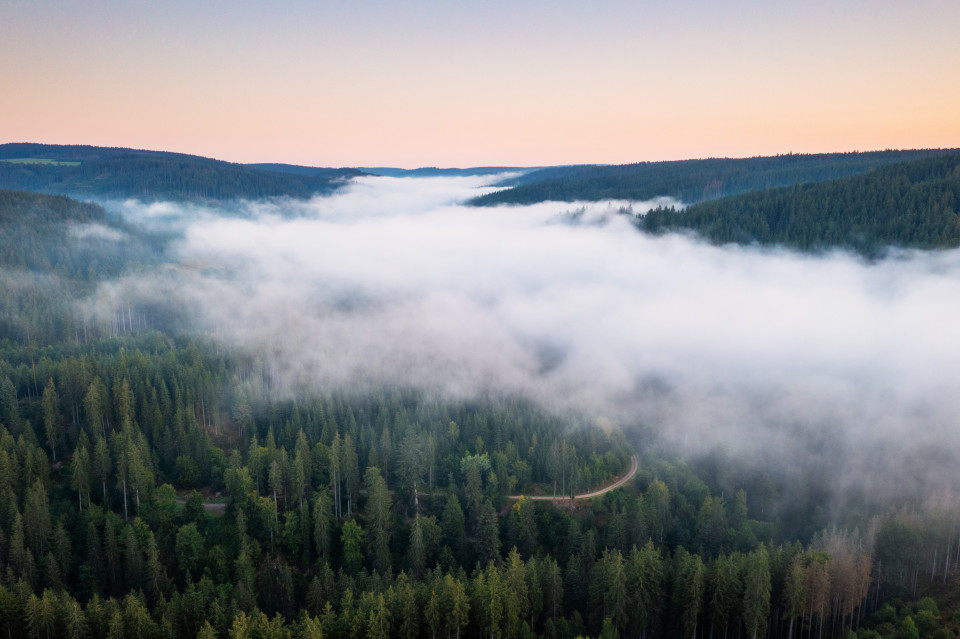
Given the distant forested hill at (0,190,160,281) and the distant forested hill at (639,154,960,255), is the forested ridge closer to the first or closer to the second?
the distant forested hill at (0,190,160,281)

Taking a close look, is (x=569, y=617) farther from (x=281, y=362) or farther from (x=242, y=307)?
(x=242, y=307)

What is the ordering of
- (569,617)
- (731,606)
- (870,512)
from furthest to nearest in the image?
(870,512)
(569,617)
(731,606)

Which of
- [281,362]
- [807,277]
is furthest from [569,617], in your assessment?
[807,277]

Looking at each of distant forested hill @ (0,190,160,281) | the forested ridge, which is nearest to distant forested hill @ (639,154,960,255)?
the forested ridge

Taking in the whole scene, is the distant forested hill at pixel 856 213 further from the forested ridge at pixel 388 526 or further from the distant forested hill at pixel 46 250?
the distant forested hill at pixel 46 250

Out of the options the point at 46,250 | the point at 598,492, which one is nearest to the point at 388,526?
the point at 598,492

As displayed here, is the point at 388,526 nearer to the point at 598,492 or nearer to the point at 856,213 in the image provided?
the point at 598,492
